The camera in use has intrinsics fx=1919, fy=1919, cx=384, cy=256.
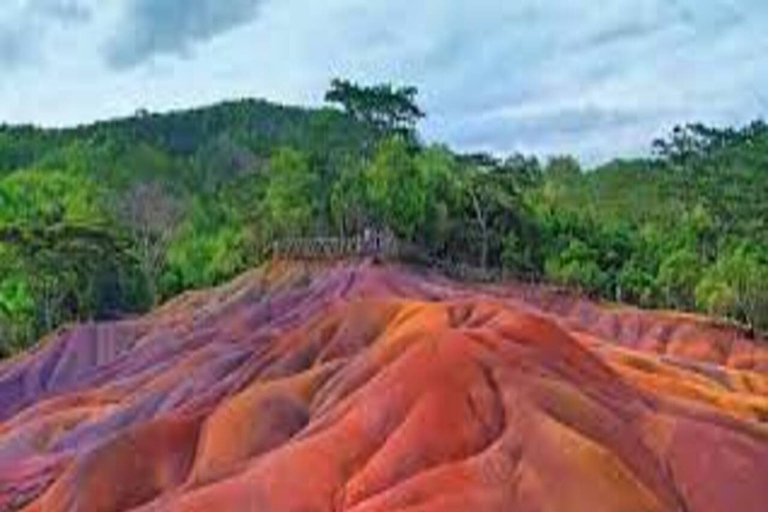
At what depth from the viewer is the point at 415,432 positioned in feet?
215

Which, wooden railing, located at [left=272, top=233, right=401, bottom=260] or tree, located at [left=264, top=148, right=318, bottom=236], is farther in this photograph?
tree, located at [left=264, top=148, right=318, bottom=236]

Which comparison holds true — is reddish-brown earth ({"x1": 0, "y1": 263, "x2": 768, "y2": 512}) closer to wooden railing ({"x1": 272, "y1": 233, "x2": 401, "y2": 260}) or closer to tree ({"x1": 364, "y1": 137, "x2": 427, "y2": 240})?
wooden railing ({"x1": 272, "y1": 233, "x2": 401, "y2": 260})

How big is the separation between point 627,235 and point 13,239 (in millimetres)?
54694

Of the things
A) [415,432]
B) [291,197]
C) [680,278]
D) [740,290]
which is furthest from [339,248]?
[415,432]

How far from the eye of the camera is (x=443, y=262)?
146250 mm

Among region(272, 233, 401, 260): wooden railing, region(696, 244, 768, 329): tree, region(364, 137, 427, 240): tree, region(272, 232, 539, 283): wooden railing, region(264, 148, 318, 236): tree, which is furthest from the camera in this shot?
region(264, 148, 318, 236): tree

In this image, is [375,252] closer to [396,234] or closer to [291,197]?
[396,234]

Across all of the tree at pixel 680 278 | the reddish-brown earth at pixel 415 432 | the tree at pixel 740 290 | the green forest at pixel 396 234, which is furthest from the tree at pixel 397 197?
the reddish-brown earth at pixel 415 432

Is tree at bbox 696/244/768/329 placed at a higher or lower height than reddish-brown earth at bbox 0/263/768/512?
lower

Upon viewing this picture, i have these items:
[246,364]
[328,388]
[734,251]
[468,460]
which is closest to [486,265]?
[734,251]

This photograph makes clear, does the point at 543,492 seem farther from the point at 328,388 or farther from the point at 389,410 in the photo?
the point at 328,388

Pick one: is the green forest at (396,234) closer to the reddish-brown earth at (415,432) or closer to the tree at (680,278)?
the tree at (680,278)

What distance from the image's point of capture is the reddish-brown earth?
63.3 m

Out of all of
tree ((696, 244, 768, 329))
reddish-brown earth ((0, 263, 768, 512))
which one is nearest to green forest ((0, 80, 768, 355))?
tree ((696, 244, 768, 329))
